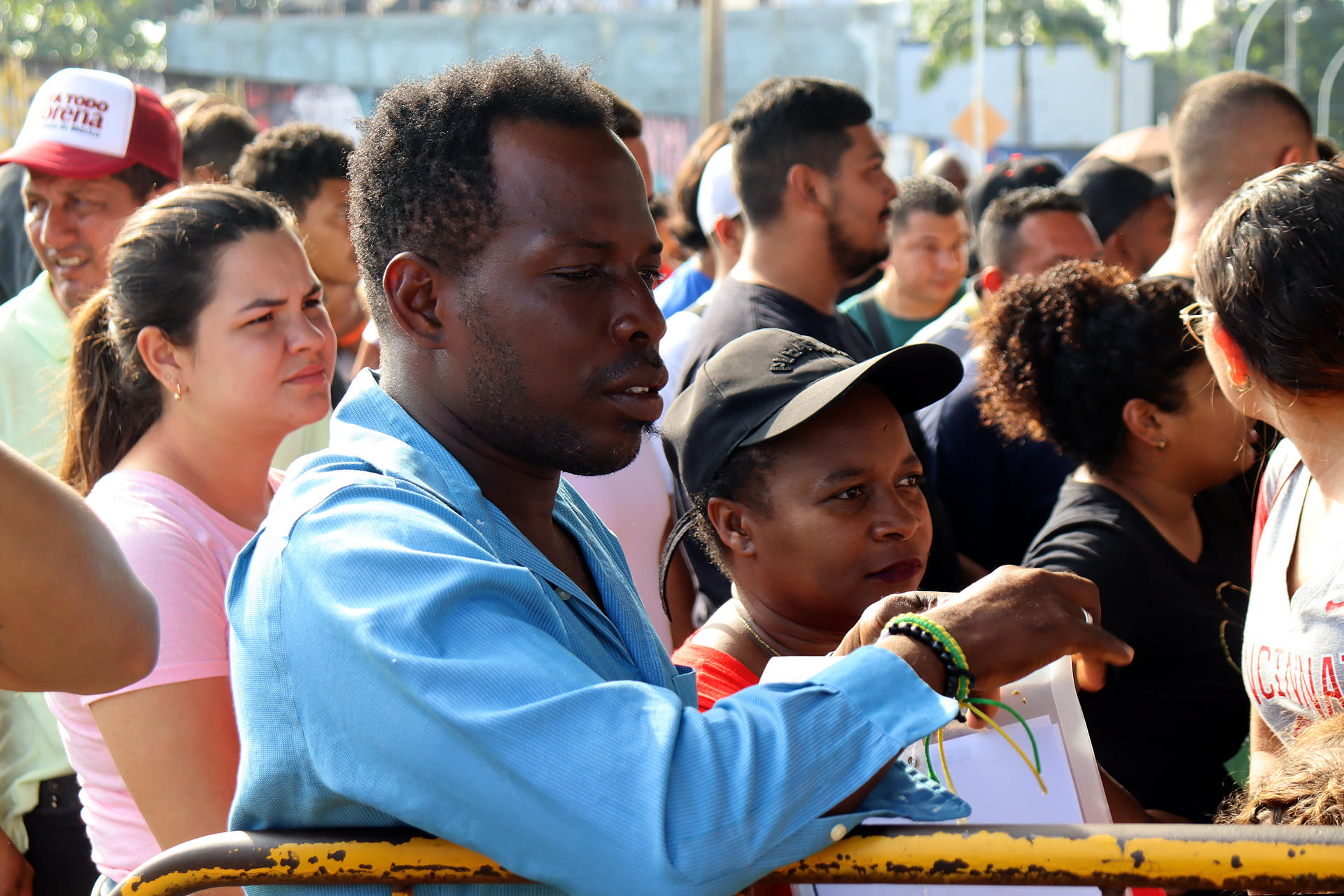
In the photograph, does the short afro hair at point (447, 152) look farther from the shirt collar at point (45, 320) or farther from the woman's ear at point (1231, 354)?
the shirt collar at point (45, 320)

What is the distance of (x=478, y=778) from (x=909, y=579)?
1263 mm

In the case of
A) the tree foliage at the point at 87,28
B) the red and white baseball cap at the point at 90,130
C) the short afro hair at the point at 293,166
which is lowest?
the short afro hair at the point at 293,166

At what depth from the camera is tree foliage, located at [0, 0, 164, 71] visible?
50.9 m

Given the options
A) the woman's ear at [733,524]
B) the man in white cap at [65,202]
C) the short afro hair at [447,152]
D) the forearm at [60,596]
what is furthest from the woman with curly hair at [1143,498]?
the man in white cap at [65,202]

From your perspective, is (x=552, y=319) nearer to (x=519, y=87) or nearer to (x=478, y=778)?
(x=519, y=87)

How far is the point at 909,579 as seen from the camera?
2.27 meters

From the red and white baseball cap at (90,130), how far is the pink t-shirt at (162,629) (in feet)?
6.15

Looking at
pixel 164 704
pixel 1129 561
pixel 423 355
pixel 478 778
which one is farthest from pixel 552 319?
pixel 1129 561

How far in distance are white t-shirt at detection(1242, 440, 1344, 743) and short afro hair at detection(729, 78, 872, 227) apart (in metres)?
2.14

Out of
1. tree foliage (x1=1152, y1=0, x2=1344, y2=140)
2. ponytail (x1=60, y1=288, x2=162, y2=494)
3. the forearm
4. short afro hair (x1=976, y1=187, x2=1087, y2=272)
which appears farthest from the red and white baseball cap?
tree foliage (x1=1152, y1=0, x2=1344, y2=140)

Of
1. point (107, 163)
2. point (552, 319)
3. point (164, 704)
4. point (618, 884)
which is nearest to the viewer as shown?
A: point (618, 884)

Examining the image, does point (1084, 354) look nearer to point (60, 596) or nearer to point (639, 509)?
point (639, 509)

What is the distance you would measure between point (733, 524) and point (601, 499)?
1.07 m

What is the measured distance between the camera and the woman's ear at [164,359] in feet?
8.93
